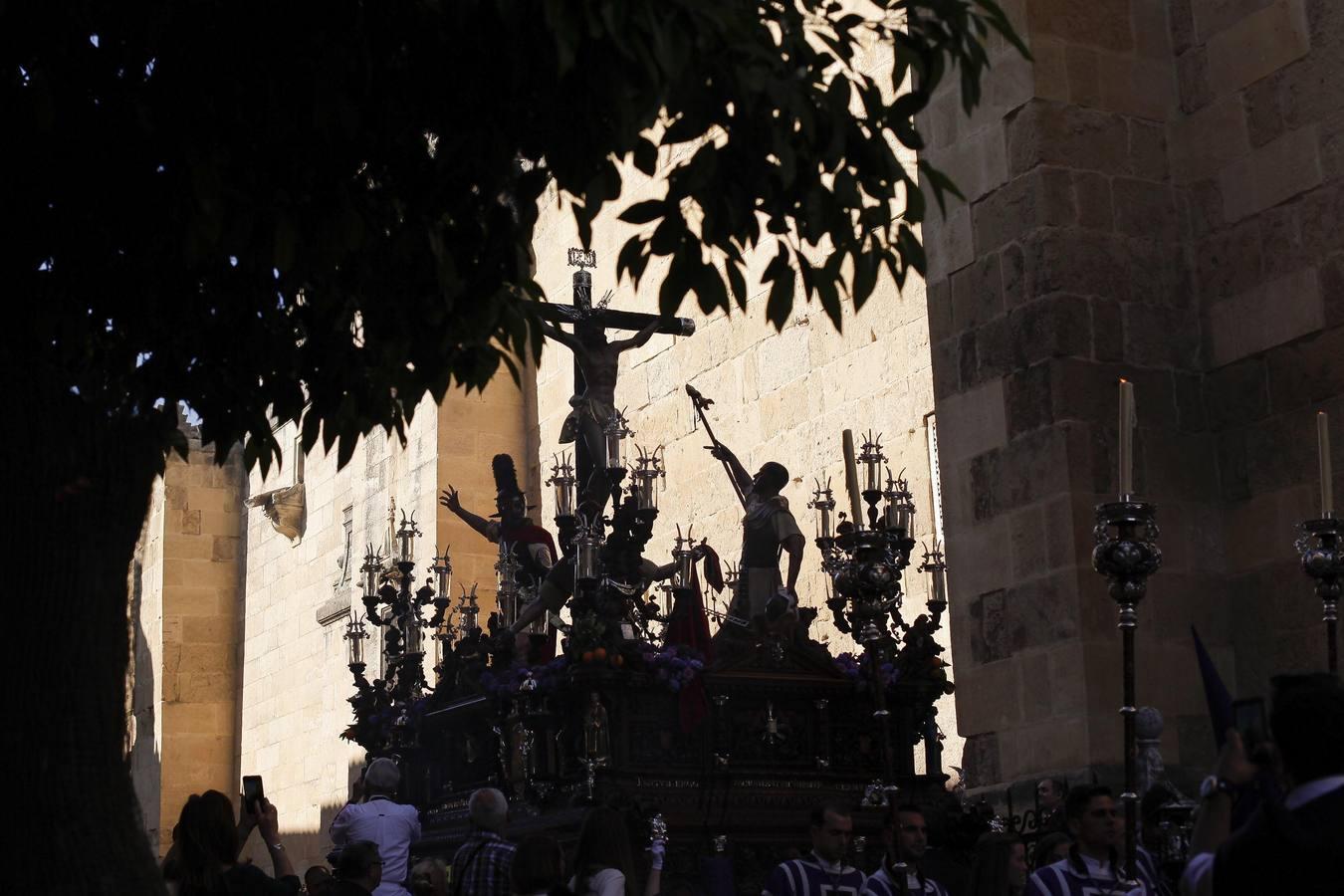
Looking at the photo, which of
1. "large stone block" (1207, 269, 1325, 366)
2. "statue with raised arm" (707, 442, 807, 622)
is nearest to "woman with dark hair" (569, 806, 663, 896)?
"large stone block" (1207, 269, 1325, 366)

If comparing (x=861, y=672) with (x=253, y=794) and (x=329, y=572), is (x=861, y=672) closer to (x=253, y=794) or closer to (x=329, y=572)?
(x=253, y=794)

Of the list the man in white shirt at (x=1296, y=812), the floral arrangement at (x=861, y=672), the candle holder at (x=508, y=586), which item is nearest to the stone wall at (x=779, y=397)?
the floral arrangement at (x=861, y=672)

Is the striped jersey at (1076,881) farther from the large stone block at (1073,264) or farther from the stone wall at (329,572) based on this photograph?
the stone wall at (329,572)

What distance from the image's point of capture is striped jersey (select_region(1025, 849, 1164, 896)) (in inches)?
245

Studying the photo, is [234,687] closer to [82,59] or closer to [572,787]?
[572,787]

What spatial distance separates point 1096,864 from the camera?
20.7ft

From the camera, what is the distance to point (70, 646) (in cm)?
485

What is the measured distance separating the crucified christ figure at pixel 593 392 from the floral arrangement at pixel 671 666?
158 centimetres

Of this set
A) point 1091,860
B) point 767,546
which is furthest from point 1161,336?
point 1091,860

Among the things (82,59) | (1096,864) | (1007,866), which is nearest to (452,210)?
(82,59)

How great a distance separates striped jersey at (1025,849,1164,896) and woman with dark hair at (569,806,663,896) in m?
1.34

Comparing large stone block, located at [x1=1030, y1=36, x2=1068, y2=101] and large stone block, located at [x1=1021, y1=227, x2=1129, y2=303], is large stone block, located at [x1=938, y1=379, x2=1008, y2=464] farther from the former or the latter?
large stone block, located at [x1=1030, y1=36, x2=1068, y2=101]

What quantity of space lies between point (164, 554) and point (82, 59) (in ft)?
66.7

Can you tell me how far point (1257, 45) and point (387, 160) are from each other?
5464 millimetres
